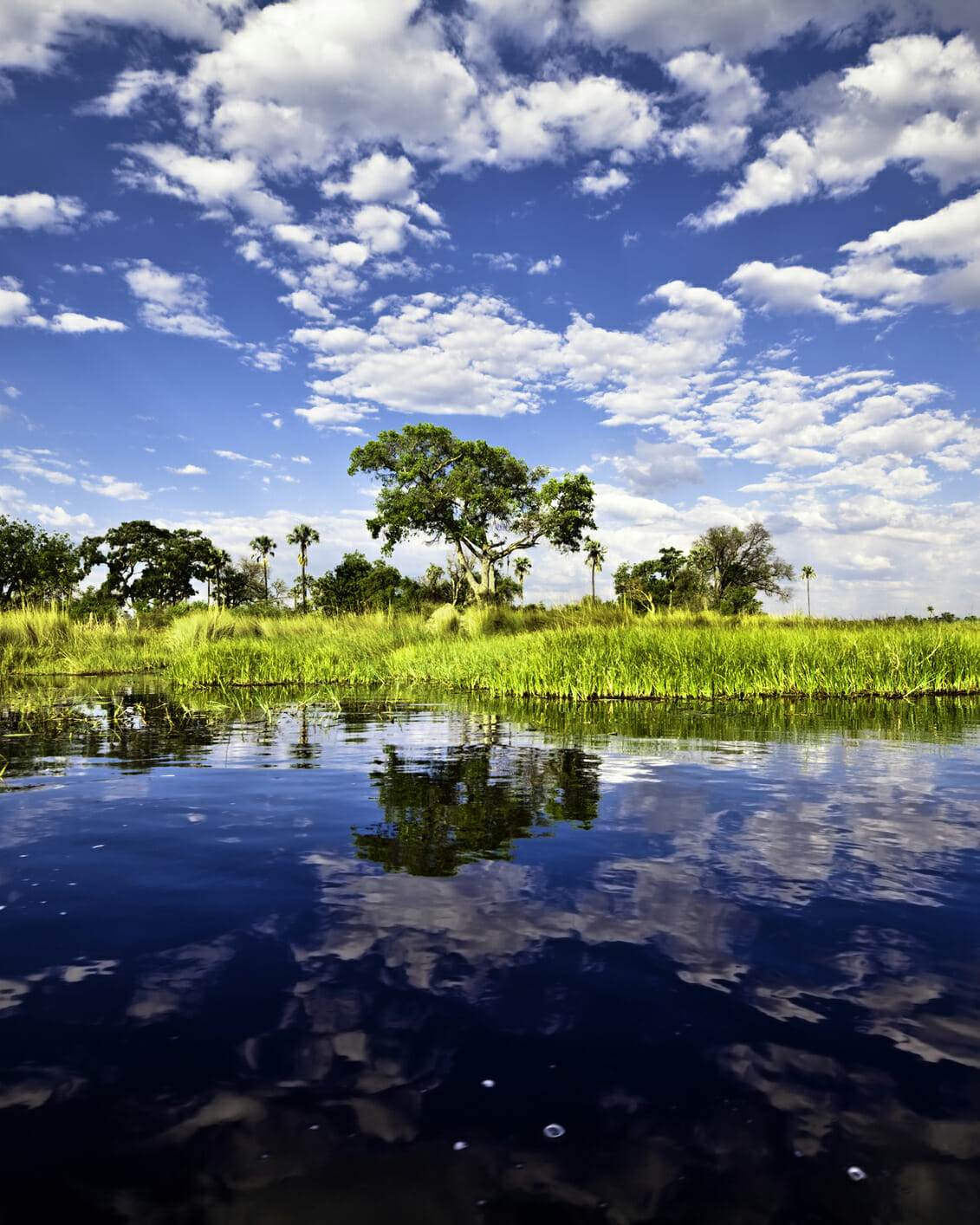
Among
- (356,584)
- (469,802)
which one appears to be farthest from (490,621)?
(356,584)

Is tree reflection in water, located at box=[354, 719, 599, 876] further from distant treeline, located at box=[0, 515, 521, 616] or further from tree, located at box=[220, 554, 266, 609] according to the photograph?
tree, located at box=[220, 554, 266, 609]

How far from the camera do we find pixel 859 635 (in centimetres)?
1825

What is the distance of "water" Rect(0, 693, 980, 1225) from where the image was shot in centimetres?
188

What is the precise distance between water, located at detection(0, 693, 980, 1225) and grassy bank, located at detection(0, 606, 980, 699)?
10220mm

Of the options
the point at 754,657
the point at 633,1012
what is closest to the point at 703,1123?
the point at 633,1012

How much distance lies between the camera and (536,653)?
17.5m

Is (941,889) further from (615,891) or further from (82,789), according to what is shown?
(82,789)

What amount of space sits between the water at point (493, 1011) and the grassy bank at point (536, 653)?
33.5ft

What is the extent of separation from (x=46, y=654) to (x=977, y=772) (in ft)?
85.4

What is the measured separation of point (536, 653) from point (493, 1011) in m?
14.9

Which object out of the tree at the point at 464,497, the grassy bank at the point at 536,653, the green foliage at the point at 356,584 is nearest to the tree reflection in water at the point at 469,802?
the grassy bank at the point at 536,653

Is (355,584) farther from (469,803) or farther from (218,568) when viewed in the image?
(469,803)

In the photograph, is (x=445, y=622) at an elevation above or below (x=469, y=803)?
above

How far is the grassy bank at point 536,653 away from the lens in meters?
16.1
